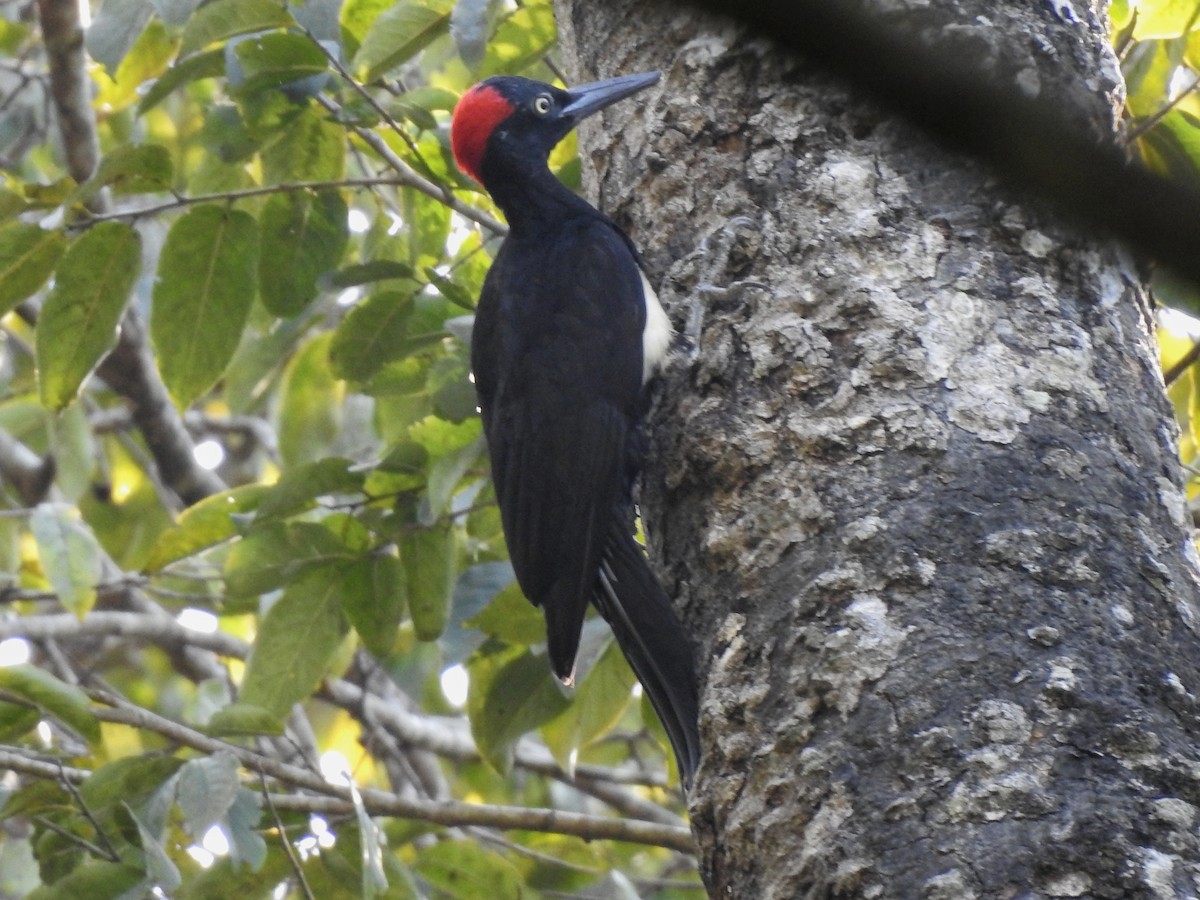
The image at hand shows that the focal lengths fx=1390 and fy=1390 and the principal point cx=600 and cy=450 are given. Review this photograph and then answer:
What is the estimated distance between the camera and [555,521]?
251 cm

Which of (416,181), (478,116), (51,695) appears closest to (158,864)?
(51,695)

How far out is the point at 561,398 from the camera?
2.71m

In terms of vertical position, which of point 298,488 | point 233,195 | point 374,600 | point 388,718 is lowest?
point 388,718

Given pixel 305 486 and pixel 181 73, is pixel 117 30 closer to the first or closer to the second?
pixel 181 73

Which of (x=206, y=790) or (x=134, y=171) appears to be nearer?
(x=206, y=790)

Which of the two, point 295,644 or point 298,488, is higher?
point 298,488

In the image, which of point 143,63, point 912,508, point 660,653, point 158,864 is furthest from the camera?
point 143,63

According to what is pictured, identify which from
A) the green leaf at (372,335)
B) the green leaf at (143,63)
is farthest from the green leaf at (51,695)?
the green leaf at (143,63)

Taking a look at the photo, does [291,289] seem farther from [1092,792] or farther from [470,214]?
[1092,792]

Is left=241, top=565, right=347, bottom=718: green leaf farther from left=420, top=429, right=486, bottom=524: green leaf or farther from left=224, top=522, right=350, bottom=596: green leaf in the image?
left=420, top=429, right=486, bottom=524: green leaf

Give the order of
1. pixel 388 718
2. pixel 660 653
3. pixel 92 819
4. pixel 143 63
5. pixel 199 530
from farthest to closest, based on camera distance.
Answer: pixel 388 718 → pixel 143 63 → pixel 199 530 → pixel 92 819 → pixel 660 653

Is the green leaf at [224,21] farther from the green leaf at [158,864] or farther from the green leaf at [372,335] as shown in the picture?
the green leaf at [158,864]

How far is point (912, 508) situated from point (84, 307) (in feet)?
5.69

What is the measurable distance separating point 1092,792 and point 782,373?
32.4 inches
